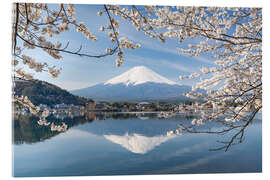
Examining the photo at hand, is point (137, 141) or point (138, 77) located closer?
point (138, 77)

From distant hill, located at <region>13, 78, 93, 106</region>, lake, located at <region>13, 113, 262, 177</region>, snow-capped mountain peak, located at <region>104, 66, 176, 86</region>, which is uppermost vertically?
snow-capped mountain peak, located at <region>104, 66, 176, 86</region>

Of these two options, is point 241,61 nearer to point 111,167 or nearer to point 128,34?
point 128,34

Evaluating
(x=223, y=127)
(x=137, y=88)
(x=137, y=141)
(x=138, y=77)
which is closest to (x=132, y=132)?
(x=137, y=141)

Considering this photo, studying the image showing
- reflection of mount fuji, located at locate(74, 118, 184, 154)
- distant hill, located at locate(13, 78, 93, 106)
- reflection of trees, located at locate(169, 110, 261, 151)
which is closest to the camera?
reflection of trees, located at locate(169, 110, 261, 151)

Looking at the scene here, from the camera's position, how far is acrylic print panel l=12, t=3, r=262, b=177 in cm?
246

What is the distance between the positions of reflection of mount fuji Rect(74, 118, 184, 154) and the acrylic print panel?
0.05 ft

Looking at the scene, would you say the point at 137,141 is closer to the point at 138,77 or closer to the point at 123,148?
the point at 123,148

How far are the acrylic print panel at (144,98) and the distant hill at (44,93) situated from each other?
12 millimetres

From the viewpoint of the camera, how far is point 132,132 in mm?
3537

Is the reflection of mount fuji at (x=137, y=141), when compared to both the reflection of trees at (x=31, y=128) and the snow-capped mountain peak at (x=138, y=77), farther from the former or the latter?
the snow-capped mountain peak at (x=138, y=77)

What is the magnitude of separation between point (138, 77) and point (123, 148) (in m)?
1.04

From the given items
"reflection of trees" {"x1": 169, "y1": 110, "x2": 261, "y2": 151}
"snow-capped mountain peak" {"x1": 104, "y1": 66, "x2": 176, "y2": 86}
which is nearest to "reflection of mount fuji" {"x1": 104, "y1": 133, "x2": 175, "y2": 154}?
"reflection of trees" {"x1": 169, "y1": 110, "x2": 261, "y2": 151}

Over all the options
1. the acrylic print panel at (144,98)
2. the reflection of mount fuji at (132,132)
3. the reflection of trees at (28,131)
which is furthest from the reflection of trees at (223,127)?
the reflection of trees at (28,131)

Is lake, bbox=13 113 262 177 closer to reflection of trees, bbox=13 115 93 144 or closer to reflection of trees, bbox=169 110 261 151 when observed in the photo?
reflection of trees, bbox=13 115 93 144
